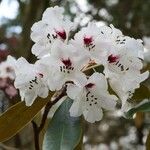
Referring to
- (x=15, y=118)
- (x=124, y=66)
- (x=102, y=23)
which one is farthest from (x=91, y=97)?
(x=102, y=23)

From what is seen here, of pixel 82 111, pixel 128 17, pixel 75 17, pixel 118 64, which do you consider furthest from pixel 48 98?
pixel 128 17

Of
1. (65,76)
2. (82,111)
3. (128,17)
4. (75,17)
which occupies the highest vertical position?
(65,76)

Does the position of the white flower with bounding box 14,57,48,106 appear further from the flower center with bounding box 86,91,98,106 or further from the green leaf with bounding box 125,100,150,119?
the green leaf with bounding box 125,100,150,119

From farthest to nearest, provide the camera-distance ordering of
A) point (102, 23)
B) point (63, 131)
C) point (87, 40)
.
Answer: point (102, 23) → point (63, 131) → point (87, 40)

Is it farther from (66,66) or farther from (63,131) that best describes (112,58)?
(63,131)

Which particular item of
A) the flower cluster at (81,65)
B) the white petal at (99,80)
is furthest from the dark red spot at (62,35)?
the white petal at (99,80)

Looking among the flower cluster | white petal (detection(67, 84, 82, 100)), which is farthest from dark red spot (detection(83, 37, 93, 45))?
white petal (detection(67, 84, 82, 100))

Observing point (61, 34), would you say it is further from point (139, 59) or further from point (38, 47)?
point (139, 59)
